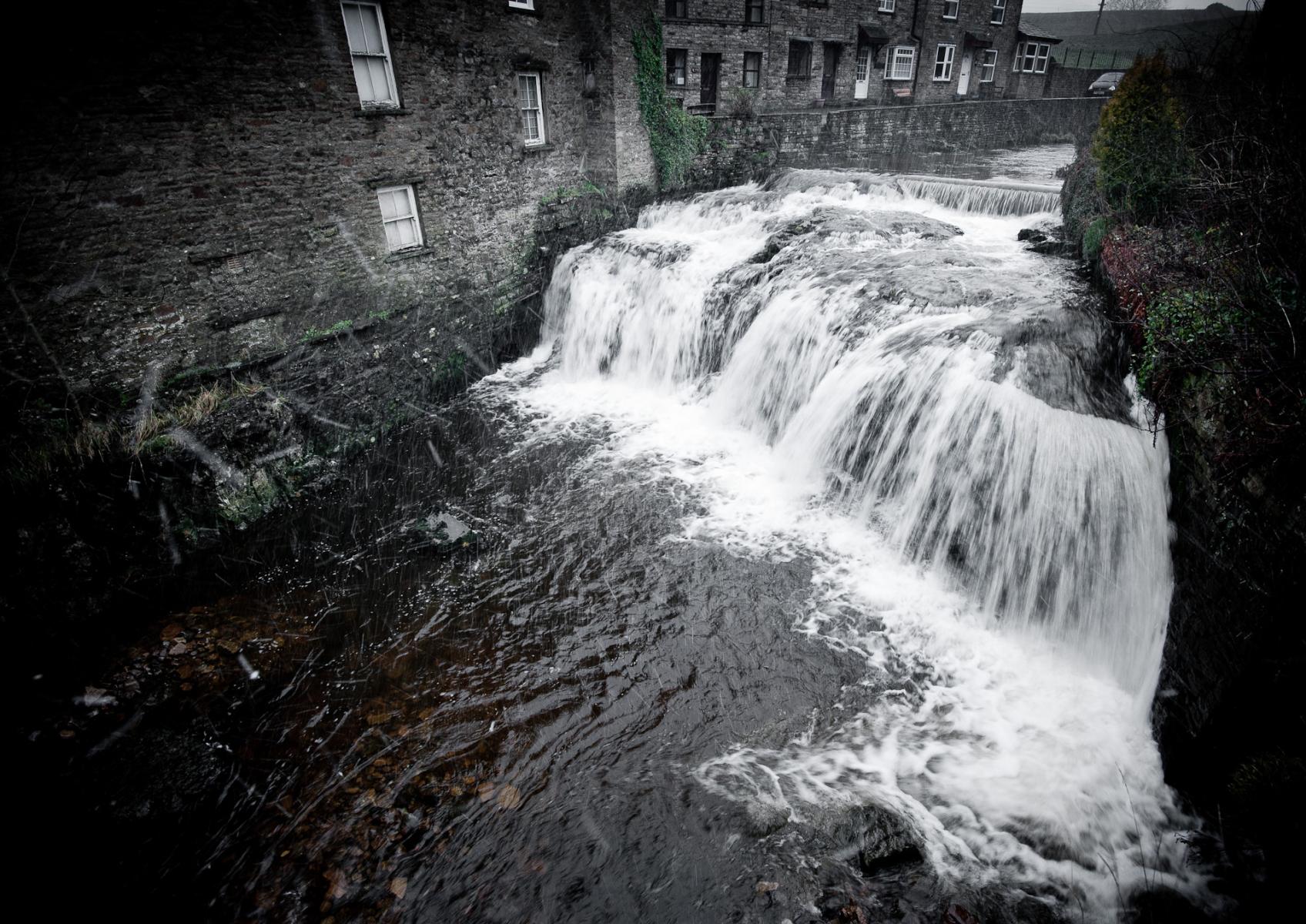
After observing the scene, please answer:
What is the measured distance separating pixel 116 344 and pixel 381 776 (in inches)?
276

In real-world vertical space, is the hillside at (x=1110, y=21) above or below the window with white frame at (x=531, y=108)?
above

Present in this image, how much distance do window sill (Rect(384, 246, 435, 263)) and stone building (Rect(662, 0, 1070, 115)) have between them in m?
10.6

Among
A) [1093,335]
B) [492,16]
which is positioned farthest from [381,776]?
[492,16]

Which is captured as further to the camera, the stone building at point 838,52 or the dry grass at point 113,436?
the stone building at point 838,52

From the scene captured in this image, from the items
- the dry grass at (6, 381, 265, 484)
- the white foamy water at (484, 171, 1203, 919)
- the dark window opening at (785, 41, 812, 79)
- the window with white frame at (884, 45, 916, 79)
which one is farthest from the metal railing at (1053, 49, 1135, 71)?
the dry grass at (6, 381, 265, 484)

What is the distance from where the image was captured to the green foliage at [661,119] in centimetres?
1445

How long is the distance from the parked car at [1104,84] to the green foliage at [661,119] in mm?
24933

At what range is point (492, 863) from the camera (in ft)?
13.6

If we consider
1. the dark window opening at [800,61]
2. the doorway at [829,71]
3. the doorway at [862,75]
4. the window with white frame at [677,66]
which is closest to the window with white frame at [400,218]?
the window with white frame at [677,66]

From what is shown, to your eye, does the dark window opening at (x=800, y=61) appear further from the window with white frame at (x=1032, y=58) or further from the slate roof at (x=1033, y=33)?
the window with white frame at (x=1032, y=58)

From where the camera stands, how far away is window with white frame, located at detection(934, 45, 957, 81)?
28094 millimetres

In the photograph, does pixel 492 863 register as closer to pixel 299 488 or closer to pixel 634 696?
pixel 634 696

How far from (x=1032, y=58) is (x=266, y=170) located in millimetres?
39495

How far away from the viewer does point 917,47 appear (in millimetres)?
27047
